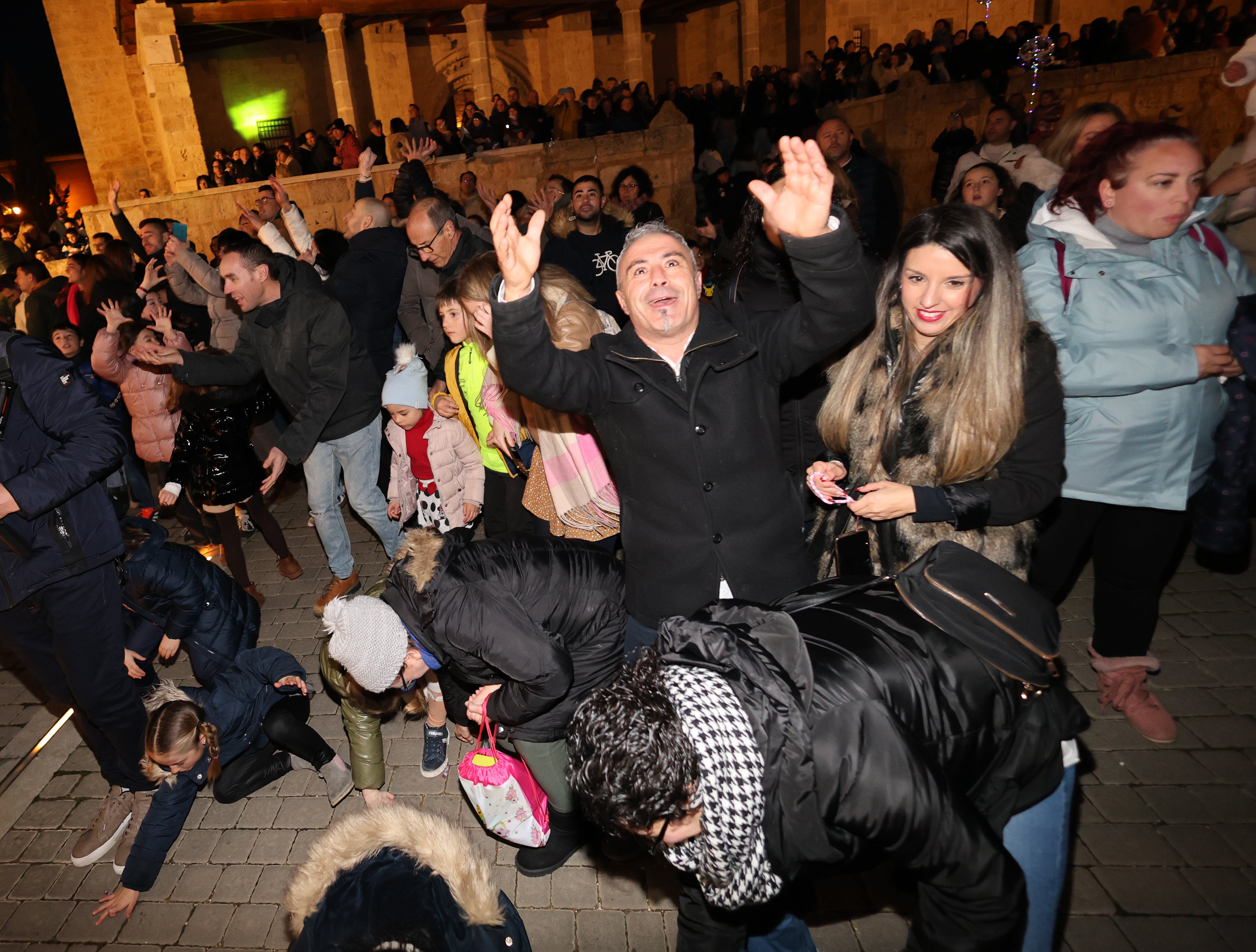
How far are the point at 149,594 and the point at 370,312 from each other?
278 centimetres

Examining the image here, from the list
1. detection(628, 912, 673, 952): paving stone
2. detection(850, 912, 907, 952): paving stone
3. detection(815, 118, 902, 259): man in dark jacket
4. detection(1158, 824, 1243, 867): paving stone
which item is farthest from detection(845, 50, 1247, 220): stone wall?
detection(628, 912, 673, 952): paving stone

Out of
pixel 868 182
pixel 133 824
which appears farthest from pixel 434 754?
pixel 868 182

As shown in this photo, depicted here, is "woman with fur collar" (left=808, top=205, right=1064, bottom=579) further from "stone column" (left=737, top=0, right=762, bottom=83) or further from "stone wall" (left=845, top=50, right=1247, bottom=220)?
"stone column" (left=737, top=0, right=762, bottom=83)

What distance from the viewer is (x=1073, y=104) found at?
1262 cm

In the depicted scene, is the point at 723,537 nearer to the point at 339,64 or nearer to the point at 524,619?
the point at 524,619

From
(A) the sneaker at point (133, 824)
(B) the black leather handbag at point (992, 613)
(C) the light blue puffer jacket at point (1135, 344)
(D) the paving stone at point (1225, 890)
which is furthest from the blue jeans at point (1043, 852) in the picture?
(A) the sneaker at point (133, 824)

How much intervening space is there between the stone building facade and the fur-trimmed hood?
16.1 meters

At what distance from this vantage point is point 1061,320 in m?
2.71

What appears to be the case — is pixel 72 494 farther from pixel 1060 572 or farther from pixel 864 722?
pixel 1060 572

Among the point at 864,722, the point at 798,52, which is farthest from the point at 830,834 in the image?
the point at 798,52

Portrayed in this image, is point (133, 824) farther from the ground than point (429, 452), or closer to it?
closer to it

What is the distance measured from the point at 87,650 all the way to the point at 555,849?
2.17 m

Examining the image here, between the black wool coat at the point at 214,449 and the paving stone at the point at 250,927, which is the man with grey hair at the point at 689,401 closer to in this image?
the paving stone at the point at 250,927

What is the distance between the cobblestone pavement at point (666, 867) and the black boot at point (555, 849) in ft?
0.15
